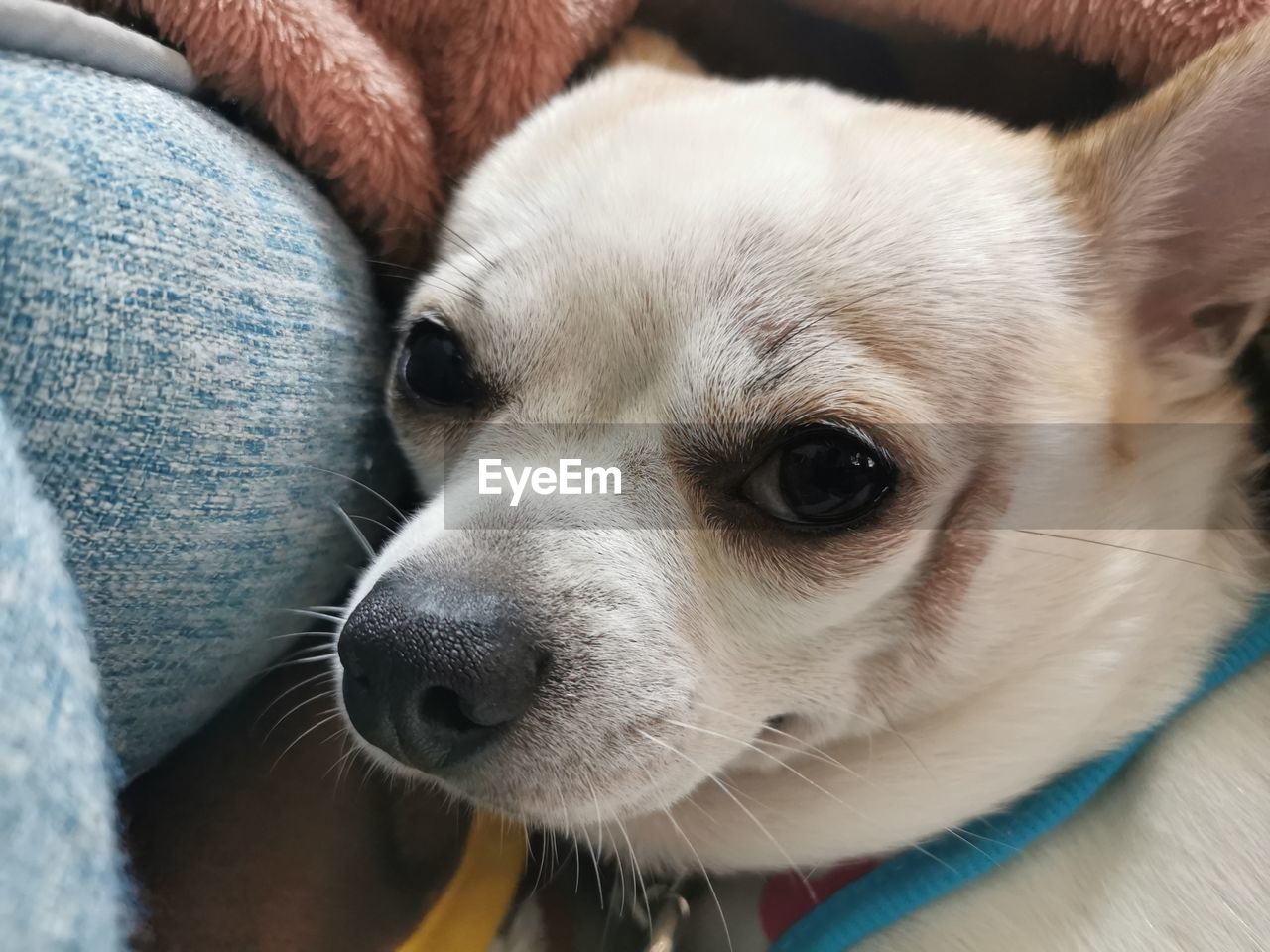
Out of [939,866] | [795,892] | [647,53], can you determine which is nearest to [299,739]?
[795,892]

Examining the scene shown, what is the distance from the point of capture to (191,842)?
2.94 ft

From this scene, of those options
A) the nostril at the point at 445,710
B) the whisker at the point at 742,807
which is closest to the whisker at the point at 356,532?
the nostril at the point at 445,710

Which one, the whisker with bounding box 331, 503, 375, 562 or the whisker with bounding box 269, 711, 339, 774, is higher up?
the whisker with bounding box 331, 503, 375, 562

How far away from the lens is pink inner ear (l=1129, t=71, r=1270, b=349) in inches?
34.4

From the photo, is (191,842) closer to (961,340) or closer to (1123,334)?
(961,340)

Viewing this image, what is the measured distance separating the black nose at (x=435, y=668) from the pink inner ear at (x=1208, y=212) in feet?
2.54

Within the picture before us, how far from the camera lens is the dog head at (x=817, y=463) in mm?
827

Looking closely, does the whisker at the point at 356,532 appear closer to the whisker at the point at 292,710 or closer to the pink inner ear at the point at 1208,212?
the whisker at the point at 292,710

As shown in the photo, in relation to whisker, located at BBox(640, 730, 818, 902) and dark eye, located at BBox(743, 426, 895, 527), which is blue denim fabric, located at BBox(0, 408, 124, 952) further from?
dark eye, located at BBox(743, 426, 895, 527)

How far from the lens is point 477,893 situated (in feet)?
3.14

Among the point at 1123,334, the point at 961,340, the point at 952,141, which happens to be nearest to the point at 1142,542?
the point at 1123,334

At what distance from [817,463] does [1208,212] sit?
0.51 m

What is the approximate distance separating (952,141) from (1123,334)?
0.92 ft

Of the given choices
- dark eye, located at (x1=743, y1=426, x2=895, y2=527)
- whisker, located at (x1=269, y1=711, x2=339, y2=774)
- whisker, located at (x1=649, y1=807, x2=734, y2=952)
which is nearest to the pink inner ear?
dark eye, located at (x1=743, y1=426, x2=895, y2=527)
